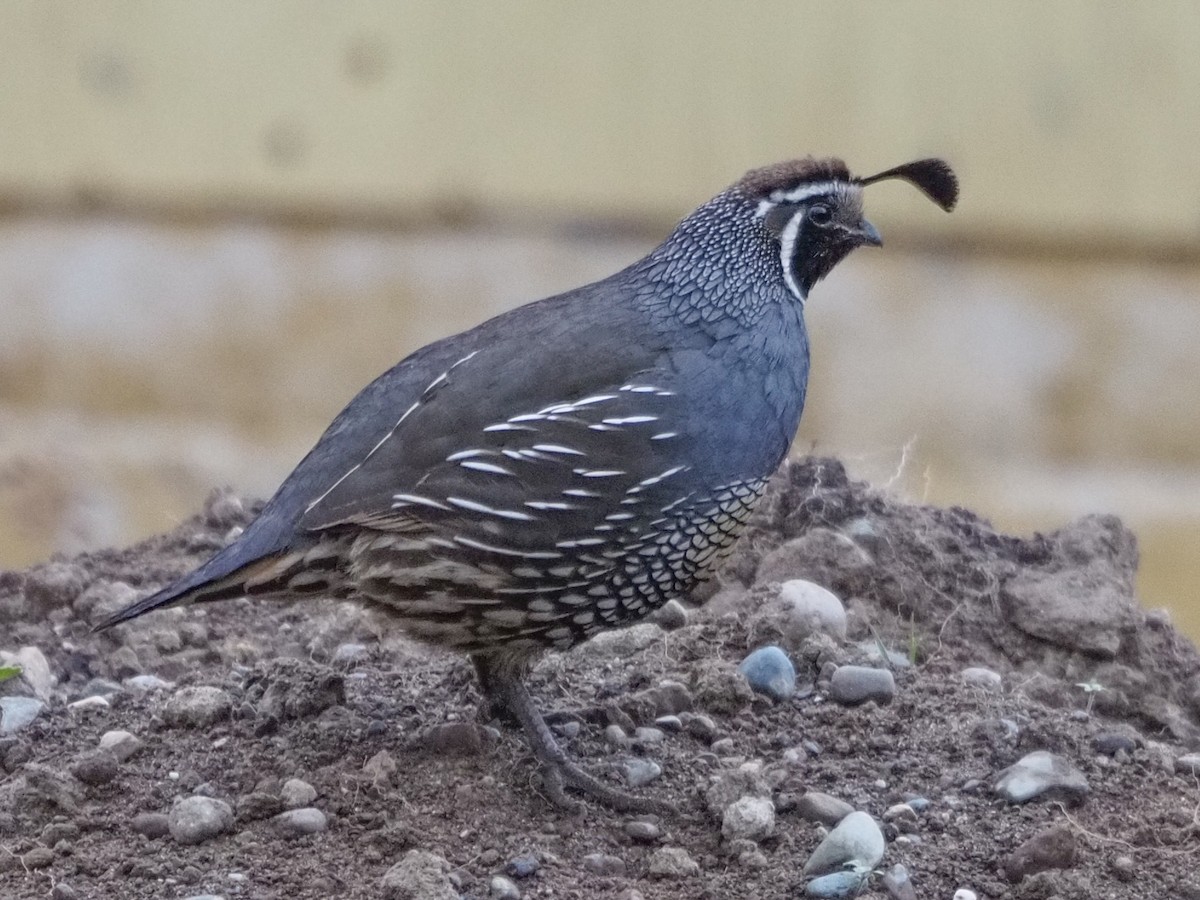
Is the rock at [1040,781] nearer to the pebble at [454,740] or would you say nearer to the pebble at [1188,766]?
the pebble at [1188,766]

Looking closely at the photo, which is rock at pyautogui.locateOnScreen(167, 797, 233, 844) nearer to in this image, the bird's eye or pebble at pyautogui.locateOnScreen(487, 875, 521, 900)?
pebble at pyautogui.locateOnScreen(487, 875, 521, 900)

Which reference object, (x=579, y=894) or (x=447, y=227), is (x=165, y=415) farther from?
(x=579, y=894)

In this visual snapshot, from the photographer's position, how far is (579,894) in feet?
10.3

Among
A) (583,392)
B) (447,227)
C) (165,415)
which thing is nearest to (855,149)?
(447,227)

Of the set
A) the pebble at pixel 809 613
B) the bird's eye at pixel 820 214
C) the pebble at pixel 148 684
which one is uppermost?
the bird's eye at pixel 820 214

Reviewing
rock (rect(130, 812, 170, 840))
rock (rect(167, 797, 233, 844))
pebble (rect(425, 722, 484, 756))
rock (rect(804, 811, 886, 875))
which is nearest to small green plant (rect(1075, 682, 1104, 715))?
rock (rect(804, 811, 886, 875))

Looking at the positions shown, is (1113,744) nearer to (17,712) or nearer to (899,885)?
(899,885)

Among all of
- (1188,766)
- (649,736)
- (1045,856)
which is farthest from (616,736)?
(1188,766)

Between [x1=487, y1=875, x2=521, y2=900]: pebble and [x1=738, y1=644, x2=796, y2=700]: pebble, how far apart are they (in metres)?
0.86

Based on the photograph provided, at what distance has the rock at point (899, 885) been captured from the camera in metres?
3.10

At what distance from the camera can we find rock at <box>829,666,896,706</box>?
377 cm

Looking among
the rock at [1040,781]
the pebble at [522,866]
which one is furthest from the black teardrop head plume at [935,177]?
the pebble at [522,866]

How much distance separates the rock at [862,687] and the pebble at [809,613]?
168mm

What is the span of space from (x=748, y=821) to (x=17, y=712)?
162 cm
